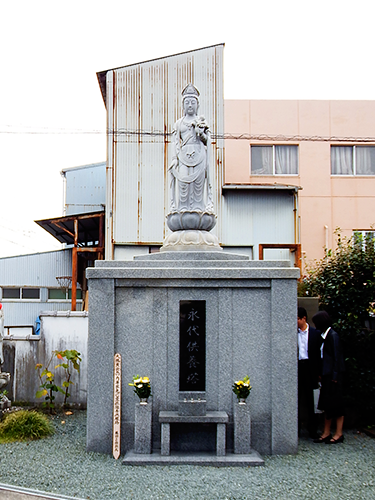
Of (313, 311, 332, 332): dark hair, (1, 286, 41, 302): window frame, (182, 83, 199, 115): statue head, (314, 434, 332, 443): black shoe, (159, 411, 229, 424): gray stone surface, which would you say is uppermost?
(182, 83, 199, 115): statue head

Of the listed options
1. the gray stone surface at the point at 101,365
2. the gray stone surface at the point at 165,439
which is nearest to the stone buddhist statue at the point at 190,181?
the gray stone surface at the point at 101,365

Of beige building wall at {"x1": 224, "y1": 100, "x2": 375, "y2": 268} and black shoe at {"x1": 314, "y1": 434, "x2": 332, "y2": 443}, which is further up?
beige building wall at {"x1": 224, "y1": 100, "x2": 375, "y2": 268}

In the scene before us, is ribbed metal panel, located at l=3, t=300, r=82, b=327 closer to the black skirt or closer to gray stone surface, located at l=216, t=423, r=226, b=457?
the black skirt

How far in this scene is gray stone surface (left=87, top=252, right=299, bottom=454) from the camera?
22.9 ft

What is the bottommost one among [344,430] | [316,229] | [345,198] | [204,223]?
[344,430]

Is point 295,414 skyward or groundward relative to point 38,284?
groundward

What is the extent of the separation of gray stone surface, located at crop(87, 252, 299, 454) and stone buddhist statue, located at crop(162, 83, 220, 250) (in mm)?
872

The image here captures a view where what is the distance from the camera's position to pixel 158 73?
604 inches

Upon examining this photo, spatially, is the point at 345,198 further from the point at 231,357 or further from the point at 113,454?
the point at 113,454

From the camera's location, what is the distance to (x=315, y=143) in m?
17.7

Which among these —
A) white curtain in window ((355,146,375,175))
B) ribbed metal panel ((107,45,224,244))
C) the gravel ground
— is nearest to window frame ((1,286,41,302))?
ribbed metal panel ((107,45,224,244))

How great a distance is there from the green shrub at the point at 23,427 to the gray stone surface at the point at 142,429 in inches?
73.3

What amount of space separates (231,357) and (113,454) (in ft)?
6.80

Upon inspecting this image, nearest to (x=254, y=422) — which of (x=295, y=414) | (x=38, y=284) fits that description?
(x=295, y=414)
